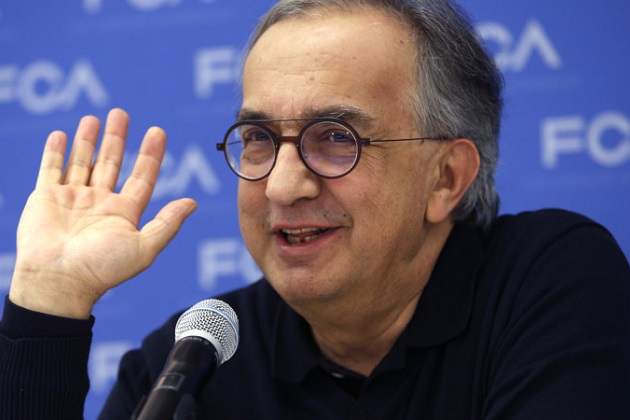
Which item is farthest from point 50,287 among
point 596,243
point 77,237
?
point 596,243

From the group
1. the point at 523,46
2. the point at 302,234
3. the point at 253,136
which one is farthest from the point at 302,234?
the point at 523,46

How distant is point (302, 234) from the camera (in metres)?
1.94

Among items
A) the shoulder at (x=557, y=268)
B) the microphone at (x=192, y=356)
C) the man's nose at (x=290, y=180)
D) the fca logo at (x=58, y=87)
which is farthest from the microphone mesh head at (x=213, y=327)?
the fca logo at (x=58, y=87)

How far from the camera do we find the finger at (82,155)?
2154 millimetres

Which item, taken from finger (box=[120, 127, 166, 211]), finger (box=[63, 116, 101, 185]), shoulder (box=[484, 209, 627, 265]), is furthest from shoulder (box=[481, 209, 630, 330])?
finger (box=[63, 116, 101, 185])

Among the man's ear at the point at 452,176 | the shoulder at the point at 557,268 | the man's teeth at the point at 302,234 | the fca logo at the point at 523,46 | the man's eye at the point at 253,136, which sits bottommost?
the shoulder at the point at 557,268

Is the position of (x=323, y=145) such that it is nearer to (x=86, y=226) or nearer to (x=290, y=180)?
(x=290, y=180)

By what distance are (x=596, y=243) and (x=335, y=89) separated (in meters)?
0.68

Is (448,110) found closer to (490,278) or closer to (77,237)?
(490,278)

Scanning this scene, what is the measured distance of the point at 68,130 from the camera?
3.11 meters

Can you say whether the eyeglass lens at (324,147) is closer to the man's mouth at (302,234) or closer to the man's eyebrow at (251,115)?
the man's eyebrow at (251,115)

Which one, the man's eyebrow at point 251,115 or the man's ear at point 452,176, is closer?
the man's eyebrow at point 251,115

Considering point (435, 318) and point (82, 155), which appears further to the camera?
point (82, 155)

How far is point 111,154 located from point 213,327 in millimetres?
910
